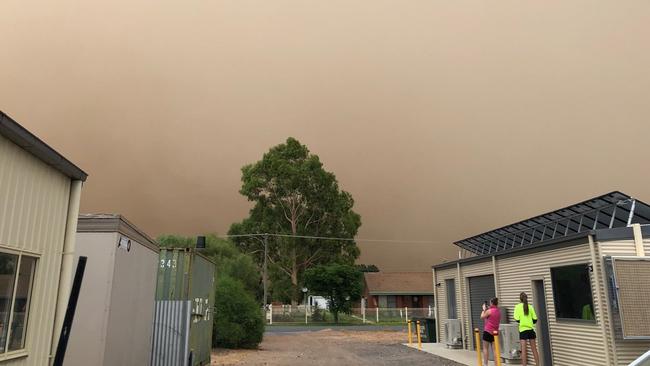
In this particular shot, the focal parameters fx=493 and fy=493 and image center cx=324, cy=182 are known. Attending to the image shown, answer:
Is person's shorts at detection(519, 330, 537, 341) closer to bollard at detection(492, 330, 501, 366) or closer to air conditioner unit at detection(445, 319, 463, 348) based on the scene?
bollard at detection(492, 330, 501, 366)

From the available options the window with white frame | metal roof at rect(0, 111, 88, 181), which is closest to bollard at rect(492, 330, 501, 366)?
metal roof at rect(0, 111, 88, 181)

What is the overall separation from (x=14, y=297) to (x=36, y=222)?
36.8 inches

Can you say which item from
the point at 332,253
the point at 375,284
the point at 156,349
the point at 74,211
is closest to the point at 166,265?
the point at 156,349

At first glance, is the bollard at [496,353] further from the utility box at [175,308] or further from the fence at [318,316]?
the fence at [318,316]

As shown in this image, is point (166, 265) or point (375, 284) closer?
point (166, 265)

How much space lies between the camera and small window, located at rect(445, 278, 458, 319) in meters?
21.6

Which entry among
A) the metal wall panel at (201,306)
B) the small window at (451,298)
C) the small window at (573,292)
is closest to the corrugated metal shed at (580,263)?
the small window at (573,292)

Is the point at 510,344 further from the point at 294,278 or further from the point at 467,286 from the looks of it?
the point at 294,278

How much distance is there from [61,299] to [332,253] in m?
49.2

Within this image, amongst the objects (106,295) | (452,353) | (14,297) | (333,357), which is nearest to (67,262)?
(14,297)

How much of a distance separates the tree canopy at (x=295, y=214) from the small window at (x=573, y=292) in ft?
136

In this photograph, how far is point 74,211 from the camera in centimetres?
705

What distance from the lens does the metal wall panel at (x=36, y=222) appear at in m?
5.59

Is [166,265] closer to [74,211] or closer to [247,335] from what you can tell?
[74,211]
